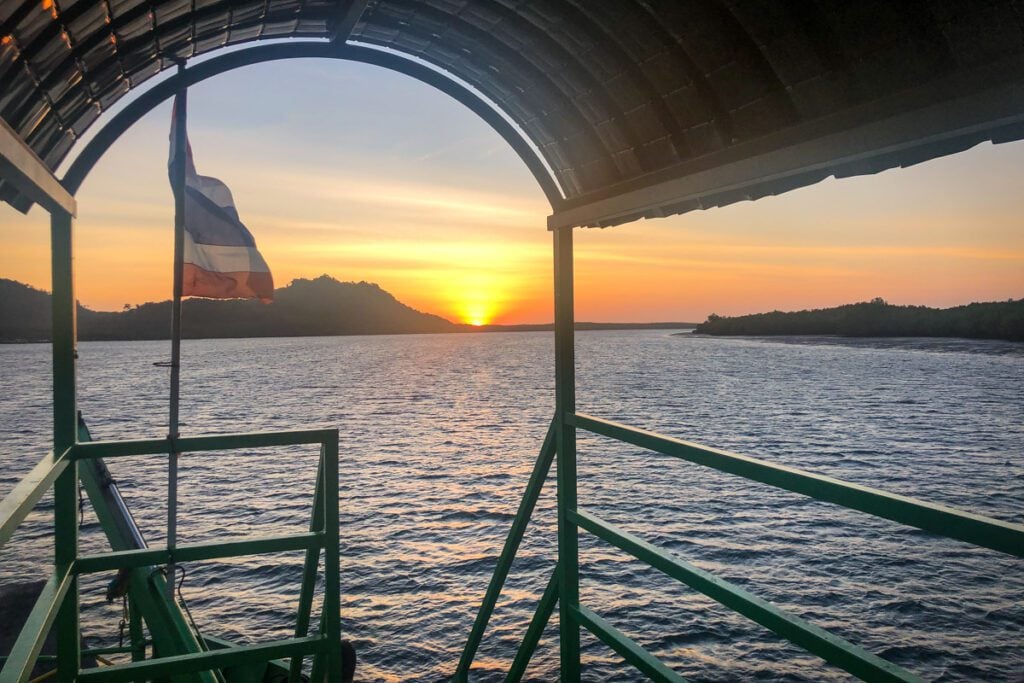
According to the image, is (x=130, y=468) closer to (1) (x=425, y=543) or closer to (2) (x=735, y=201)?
(1) (x=425, y=543)

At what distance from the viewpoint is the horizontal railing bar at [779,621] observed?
285 cm

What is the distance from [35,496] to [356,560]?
19.2 metres

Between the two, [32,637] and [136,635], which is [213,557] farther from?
[136,635]

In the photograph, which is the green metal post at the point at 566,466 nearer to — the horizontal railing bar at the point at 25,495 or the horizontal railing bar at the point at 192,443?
the horizontal railing bar at the point at 192,443

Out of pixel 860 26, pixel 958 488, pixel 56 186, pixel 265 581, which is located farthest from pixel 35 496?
pixel 958 488

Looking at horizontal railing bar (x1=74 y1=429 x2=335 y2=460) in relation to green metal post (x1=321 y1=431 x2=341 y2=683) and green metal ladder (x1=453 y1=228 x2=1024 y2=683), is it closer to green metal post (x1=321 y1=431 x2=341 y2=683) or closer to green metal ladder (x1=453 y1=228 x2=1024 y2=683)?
green metal post (x1=321 y1=431 x2=341 y2=683)

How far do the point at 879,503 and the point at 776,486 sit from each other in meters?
0.40

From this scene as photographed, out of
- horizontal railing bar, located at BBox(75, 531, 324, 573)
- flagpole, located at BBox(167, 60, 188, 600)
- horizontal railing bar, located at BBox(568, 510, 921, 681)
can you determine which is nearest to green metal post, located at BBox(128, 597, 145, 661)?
flagpole, located at BBox(167, 60, 188, 600)

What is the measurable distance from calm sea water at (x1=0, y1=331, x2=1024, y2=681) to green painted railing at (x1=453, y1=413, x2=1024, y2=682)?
969 cm

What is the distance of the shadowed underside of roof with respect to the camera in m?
2.88

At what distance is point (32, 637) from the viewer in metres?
2.92

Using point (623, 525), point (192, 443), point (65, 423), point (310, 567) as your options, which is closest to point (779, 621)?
point (310, 567)

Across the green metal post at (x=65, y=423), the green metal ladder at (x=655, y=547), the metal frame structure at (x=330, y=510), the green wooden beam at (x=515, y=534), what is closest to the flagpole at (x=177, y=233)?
the metal frame structure at (x=330, y=510)

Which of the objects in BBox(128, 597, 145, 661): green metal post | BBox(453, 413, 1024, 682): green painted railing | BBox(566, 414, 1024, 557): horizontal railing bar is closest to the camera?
BBox(566, 414, 1024, 557): horizontal railing bar
